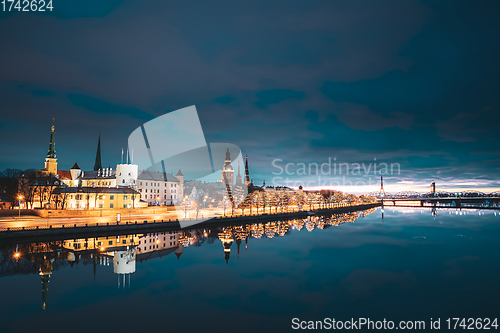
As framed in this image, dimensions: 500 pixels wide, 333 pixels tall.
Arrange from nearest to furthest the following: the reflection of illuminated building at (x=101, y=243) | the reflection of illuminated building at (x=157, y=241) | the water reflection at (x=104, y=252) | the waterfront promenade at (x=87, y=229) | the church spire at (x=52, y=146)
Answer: the water reflection at (x=104, y=252) < the reflection of illuminated building at (x=101, y=243) < the waterfront promenade at (x=87, y=229) < the reflection of illuminated building at (x=157, y=241) < the church spire at (x=52, y=146)

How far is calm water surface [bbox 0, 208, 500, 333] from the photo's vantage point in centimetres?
1602

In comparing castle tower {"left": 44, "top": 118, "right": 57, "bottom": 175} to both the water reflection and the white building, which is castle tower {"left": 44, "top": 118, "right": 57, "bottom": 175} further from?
the water reflection

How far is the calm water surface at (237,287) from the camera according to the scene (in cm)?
1602

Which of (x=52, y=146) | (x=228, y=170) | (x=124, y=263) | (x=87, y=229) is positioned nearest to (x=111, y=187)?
(x=87, y=229)

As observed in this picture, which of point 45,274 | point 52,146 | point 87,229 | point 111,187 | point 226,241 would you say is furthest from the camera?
point 52,146

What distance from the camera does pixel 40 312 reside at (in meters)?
16.3

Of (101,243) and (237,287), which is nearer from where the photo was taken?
(237,287)

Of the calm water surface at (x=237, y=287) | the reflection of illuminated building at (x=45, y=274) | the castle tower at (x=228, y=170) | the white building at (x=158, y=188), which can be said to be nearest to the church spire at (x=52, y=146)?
the white building at (x=158, y=188)

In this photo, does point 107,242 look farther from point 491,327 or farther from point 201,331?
point 491,327

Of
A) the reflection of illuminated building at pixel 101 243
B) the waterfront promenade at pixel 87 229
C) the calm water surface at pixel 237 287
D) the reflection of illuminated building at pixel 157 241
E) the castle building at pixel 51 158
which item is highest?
the castle building at pixel 51 158

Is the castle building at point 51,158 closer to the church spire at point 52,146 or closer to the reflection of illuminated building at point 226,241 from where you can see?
the church spire at point 52,146

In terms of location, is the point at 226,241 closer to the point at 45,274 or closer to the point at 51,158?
the point at 45,274

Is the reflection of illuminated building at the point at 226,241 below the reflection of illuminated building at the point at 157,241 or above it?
below

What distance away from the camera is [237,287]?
70.8 feet
